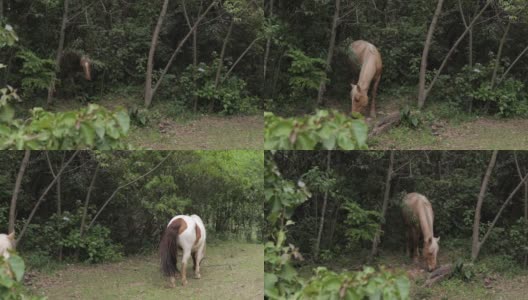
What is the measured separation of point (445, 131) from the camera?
8516mm

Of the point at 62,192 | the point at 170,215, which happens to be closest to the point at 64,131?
the point at 170,215

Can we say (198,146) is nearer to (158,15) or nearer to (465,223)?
(158,15)

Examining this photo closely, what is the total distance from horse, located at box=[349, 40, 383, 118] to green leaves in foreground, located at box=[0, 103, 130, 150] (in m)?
4.71

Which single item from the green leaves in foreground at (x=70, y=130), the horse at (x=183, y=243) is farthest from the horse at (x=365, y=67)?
the green leaves in foreground at (x=70, y=130)

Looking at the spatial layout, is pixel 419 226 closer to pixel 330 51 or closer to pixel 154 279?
pixel 154 279

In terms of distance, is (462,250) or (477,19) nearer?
(462,250)

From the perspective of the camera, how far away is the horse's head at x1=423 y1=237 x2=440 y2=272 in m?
5.80

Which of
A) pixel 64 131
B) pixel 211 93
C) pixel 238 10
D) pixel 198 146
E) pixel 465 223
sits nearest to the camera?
pixel 64 131

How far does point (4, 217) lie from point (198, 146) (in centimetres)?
277

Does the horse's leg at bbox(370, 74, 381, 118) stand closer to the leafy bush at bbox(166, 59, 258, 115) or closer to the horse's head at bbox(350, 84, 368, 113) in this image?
the horse's head at bbox(350, 84, 368, 113)

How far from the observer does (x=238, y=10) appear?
9172mm

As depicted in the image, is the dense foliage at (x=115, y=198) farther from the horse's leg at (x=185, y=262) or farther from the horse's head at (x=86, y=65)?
the horse's head at (x=86, y=65)

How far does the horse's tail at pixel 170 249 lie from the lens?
19.8 ft

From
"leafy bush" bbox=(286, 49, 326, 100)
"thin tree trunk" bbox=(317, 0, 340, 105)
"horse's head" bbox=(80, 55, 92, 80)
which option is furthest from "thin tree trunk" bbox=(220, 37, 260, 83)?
"horse's head" bbox=(80, 55, 92, 80)
